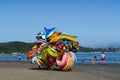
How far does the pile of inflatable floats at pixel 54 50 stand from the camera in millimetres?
27516

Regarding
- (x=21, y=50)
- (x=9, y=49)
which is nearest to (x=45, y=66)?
(x=21, y=50)

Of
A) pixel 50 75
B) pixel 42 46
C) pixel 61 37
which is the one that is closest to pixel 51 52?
pixel 42 46

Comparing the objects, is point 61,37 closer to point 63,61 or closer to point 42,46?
point 42,46

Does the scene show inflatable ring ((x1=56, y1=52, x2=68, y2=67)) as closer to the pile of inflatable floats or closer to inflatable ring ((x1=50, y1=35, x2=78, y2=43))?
the pile of inflatable floats

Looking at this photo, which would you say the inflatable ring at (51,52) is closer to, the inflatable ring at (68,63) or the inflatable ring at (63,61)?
the inflatable ring at (63,61)

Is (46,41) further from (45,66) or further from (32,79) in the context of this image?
(32,79)

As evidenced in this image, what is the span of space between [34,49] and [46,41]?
4.21 feet

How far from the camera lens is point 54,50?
2764 centimetres

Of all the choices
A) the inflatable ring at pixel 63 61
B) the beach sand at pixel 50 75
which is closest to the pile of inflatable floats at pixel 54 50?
the inflatable ring at pixel 63 61

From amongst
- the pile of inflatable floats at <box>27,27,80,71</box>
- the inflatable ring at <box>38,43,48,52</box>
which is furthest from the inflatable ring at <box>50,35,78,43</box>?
the inflatable ring at <box>38,43,48,52</box>

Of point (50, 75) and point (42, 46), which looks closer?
point (50, 75)

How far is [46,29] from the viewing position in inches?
1144

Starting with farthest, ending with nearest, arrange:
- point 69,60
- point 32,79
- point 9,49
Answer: point 9,49 → point 69,60 → point 32,79

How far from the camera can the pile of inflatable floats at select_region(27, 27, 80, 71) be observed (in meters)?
27.5
